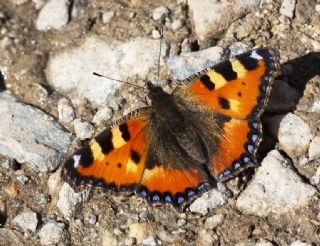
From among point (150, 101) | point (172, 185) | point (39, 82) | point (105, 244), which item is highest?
point (39, 82)

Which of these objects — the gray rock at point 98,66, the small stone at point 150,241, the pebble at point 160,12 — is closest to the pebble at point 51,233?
the small stone at point 150,241

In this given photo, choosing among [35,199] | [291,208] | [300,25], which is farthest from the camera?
[300,25]

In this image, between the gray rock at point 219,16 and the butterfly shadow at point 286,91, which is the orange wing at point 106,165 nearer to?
the butterfly shadow at point 286,91

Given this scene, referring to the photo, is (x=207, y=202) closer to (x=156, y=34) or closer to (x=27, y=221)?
(x=27, y=221)

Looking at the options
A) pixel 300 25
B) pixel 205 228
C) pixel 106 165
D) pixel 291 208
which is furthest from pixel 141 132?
pixel 300 25

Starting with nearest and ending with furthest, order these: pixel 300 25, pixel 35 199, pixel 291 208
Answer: pixel 291 208 < pixel 35 199 < pixel 300 25

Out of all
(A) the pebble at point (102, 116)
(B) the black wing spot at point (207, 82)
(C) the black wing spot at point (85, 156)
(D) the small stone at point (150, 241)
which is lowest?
(D) the small stone at point (150, 241)

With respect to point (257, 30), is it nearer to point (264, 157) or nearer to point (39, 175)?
point (264, 157)
